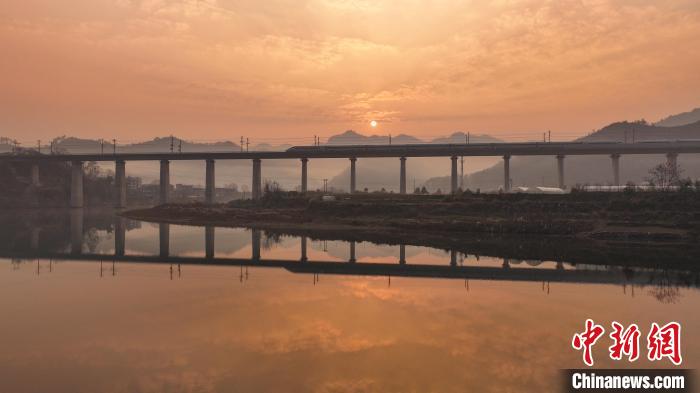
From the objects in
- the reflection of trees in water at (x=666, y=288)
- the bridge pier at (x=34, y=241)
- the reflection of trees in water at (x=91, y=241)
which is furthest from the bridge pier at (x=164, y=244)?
the reflection of trees in water at (x=666, y=288)

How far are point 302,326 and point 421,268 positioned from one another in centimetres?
1753

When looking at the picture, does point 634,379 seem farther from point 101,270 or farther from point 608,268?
point 101,270

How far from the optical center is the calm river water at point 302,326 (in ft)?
42.2

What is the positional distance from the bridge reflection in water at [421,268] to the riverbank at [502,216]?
19503 mm

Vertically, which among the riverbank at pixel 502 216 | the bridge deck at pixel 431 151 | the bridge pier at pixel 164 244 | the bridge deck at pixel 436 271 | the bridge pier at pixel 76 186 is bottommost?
the bridge deck at pixel 436 271

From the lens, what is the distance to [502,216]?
69250mm

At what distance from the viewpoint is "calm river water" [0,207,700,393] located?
12.9m

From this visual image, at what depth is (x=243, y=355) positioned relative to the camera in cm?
1454

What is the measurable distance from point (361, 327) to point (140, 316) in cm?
1039

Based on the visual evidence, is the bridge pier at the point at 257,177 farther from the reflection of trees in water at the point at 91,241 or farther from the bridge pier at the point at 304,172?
the reflection of trees in water at the point at 91,241

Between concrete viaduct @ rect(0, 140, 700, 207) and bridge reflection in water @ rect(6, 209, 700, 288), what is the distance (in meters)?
80.6

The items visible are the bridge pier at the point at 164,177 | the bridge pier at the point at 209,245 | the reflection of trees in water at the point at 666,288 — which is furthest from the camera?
the bridge pier at the point at 164,177

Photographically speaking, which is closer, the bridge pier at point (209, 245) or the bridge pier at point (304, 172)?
the bridge pier at point (209, 245)

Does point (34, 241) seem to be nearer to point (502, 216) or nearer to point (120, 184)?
point (502, 216)
